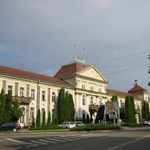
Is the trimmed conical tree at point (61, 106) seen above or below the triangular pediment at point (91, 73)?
below

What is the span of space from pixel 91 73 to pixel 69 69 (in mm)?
5590

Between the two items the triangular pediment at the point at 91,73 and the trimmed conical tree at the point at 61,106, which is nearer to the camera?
the trimmed conical tree at the point at 61,106

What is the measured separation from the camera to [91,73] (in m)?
56.7

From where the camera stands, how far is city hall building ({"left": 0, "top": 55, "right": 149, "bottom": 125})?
39875 mm

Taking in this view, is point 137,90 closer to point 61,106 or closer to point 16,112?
point 61,106

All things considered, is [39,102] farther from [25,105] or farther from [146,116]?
[146,116]

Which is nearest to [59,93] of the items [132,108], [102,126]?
[102,126]

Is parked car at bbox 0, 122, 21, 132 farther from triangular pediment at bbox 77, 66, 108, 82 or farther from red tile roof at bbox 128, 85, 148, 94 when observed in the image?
red tile roof at bbox 128, 85, 148, 94

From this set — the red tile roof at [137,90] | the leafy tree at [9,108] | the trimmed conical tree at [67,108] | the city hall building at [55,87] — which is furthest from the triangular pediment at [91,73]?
the red tile roof at [137,90]

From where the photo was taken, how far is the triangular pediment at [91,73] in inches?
2143

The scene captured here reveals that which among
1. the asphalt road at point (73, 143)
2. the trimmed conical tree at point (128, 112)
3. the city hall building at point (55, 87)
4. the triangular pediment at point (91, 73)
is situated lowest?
the asphalt road at point (73, 143)

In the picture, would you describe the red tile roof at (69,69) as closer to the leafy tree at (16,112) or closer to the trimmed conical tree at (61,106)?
the trimmed conical tree at (61,106)

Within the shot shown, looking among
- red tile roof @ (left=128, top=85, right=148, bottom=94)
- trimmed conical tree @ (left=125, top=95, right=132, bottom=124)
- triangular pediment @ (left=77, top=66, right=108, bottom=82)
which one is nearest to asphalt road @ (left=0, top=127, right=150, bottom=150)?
triangular pediment @ (left=77, top=66, right=108, bottom=82)

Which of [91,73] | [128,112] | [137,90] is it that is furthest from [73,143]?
[137,90]
